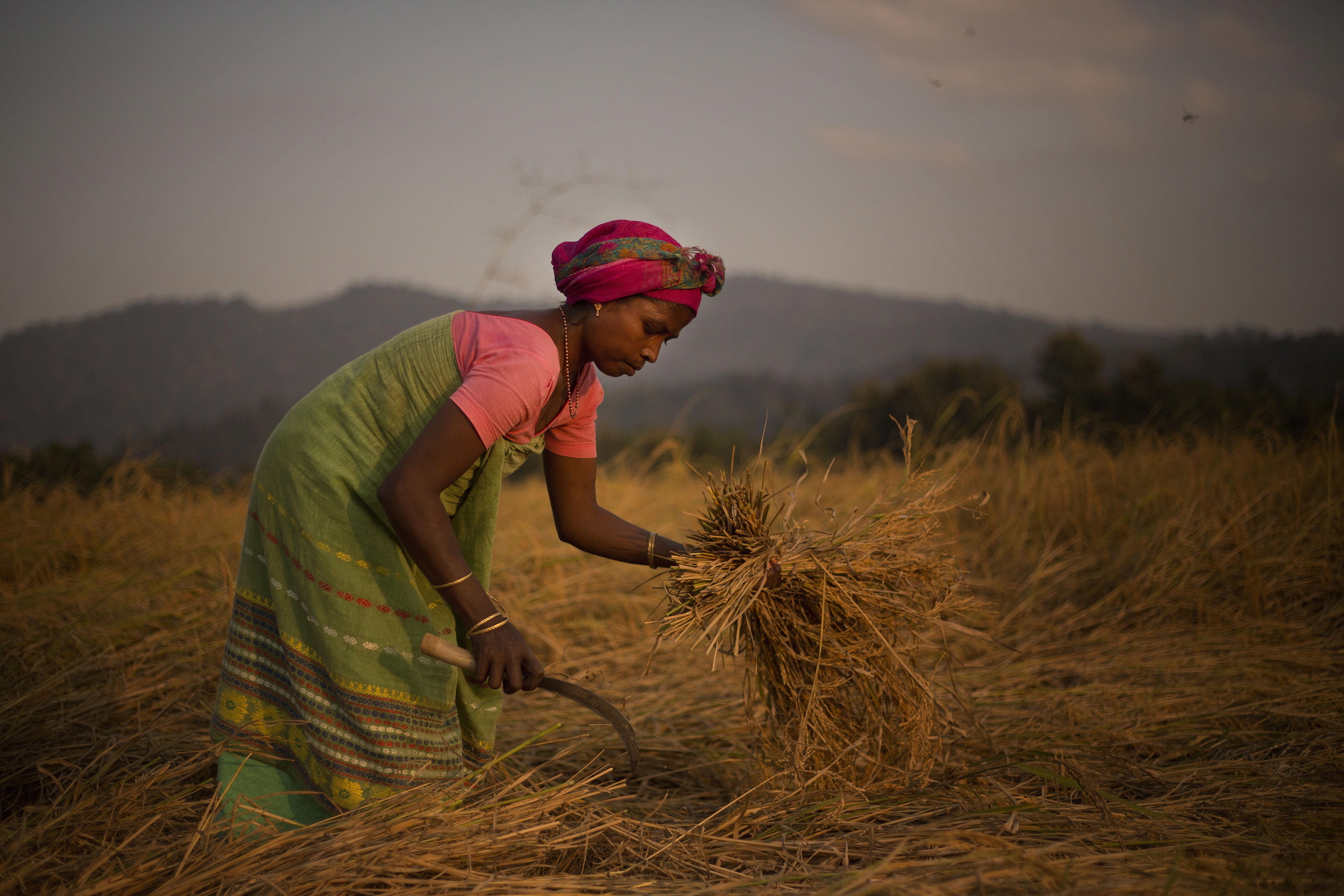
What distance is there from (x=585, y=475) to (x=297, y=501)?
2.03 feet

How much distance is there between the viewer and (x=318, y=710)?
4.83 feet

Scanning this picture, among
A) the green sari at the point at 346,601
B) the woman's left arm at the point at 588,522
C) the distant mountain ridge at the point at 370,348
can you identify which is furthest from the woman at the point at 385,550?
the distant mountain ridge at the point at 370,348

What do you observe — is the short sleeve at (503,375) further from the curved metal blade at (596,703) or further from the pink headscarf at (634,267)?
the curved metal blade at (596,703)

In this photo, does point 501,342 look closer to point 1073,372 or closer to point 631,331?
point 631,331

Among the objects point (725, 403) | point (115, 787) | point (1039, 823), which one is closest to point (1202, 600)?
point (1039, 823)

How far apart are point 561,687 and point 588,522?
394 millimetres

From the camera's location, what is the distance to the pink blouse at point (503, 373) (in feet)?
4.33

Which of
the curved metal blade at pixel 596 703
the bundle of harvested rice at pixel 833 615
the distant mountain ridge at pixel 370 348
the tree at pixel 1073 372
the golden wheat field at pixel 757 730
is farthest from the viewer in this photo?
the distant mountain ridge at pixel 370 348

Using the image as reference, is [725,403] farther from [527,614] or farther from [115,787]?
[115,787]

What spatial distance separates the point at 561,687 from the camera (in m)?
1.58

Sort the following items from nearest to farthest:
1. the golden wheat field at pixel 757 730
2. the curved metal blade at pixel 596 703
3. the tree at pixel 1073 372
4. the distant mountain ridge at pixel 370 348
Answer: the golden wheat field at pixel 757 730 < the curved metal blade at pixel 596 703 < the tree at pixel 1073 372 < the distant mountain ridge at pixel 370 348

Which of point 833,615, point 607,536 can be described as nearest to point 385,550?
point 607,536

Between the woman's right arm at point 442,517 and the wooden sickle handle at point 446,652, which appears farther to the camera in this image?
the wooden sickle handle at point 446,652

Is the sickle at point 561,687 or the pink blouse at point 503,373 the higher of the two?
the pink blouse at point 503,373
